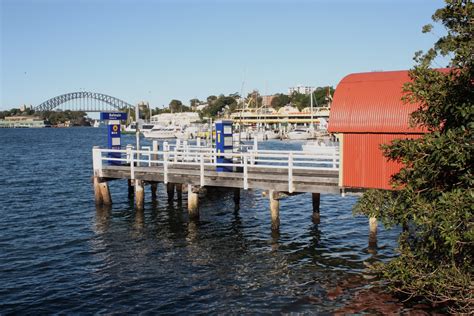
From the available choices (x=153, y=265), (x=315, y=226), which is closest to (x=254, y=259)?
(x=153, y=265)

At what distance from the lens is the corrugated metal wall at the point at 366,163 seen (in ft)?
53.7

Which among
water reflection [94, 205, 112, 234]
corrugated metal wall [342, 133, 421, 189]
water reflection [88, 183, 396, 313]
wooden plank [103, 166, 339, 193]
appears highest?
corrugated metal wall [342, 133, 421, 189]

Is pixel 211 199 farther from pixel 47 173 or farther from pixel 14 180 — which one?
pixel 47 173

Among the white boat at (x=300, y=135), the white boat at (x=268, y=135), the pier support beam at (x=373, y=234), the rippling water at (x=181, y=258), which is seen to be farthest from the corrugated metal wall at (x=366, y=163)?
the white boat at (x=300, y=135)

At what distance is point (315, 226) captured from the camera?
76.4ft

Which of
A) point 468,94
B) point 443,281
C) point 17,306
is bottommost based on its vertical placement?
point 17,306

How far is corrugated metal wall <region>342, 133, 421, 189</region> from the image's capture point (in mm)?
16359

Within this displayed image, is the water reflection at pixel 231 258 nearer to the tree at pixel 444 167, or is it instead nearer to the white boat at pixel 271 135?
the tree at pixel 444 167

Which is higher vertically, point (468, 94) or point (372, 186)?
point (468, 94)

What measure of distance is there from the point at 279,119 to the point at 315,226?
145946mm

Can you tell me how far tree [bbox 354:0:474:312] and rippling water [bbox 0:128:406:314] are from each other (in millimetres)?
3735

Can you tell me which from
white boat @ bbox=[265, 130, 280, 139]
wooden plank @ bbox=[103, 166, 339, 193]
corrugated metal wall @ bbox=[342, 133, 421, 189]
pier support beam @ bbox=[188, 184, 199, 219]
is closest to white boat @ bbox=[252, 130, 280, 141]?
white boat @ bbox=[265, 130, 280, 139]

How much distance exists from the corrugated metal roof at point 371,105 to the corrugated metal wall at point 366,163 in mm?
316

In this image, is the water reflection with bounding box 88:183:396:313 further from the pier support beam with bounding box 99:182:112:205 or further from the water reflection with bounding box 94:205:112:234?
the pier support beam with bounding box 99:182:112:205
